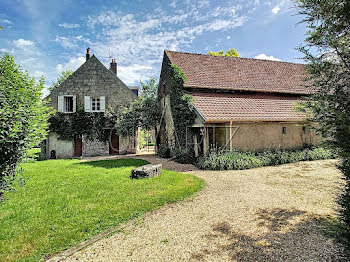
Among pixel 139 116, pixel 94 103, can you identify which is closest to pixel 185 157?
pixel 139 116

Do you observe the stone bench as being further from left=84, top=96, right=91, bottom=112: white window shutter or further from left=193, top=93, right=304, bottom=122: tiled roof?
left=84, top=96, right=91, bottom=112: white window shutter

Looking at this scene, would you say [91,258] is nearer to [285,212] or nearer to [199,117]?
[285,212]

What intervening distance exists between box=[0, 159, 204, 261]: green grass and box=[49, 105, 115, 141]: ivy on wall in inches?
333

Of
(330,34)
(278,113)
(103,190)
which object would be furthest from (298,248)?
(278,113)

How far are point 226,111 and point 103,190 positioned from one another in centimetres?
760

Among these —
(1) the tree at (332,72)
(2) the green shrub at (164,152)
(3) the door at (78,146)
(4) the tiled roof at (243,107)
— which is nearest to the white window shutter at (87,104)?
(3) the door at (78,146)

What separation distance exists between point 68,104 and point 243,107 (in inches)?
536

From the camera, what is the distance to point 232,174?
26.5 ft

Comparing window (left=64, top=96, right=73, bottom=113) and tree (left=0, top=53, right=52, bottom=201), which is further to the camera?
window (left=64, top=96, right=73, bottom=113)

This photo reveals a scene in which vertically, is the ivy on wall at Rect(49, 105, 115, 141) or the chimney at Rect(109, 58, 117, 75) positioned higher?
the chimney at Rect(109, 58, 117, 75)

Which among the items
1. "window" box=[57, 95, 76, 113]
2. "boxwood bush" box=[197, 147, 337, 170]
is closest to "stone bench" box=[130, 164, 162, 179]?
"boxwood bush" box=[197, 147, 337, 170]

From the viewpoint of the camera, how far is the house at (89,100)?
15.5 metres

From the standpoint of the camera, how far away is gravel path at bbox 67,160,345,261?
9.74 ft

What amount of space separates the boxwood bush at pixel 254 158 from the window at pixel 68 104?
39.1 feet
